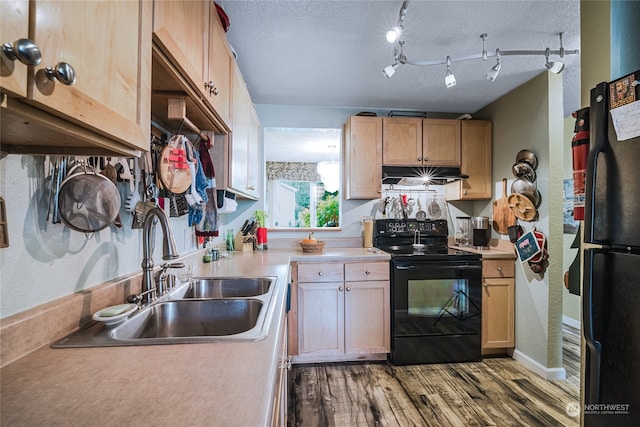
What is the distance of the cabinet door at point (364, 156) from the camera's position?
270 cm

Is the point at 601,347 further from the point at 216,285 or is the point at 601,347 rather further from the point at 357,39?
the point at 357,39

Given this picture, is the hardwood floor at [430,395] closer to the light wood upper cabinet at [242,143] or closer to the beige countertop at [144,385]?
the beige countertop at [144,385]

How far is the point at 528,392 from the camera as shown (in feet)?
6.58

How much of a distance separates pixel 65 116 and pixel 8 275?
0.50 meters

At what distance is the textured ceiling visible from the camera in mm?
1549

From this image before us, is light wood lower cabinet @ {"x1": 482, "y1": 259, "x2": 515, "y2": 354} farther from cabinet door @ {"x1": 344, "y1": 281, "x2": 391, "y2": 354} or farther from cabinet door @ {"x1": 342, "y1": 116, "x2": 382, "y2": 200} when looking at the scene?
cabinet door @ {"x1": 342, "y1": 116, "x2": 382, "y2": 200}

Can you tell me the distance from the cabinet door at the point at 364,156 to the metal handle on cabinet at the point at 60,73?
2.39 meters

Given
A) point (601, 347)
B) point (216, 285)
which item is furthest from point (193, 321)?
point (601, 347)

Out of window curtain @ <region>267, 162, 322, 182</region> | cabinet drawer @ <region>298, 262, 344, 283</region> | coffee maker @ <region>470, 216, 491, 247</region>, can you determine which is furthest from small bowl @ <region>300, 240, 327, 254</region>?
window curtain @ <region>267, 162, 322, 182</region>

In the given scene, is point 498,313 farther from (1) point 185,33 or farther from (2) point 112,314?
(1) point 185,33

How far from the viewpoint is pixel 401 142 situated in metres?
2.74

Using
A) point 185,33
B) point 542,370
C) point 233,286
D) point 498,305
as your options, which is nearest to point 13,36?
point 185,33

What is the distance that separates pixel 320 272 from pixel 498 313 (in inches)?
64.7

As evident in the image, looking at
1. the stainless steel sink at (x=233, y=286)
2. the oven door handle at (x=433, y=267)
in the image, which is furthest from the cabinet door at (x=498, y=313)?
the stainless steel sink at (x=233, y=286)
